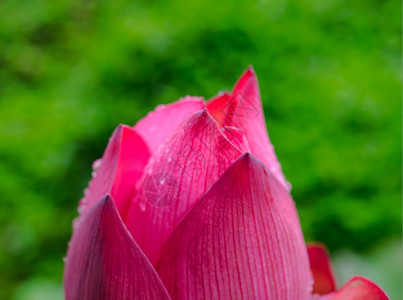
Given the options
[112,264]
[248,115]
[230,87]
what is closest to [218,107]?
[248,115]

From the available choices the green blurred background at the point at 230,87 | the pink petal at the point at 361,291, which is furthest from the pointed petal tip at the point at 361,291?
the green blurred background at the point at 230,87

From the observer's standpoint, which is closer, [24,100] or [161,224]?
[161,224]

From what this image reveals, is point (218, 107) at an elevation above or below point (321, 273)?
above

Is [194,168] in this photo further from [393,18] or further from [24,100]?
[393,18]

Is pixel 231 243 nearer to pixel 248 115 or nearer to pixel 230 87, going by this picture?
pixel 248 115

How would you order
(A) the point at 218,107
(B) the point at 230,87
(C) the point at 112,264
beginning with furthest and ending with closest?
(B) the point at 230,87, (A) the point at 218,107, (C) the point at 112,264

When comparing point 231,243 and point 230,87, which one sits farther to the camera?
point 230,87

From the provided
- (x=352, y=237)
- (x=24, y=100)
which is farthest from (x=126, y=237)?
(x=24, y=100)
